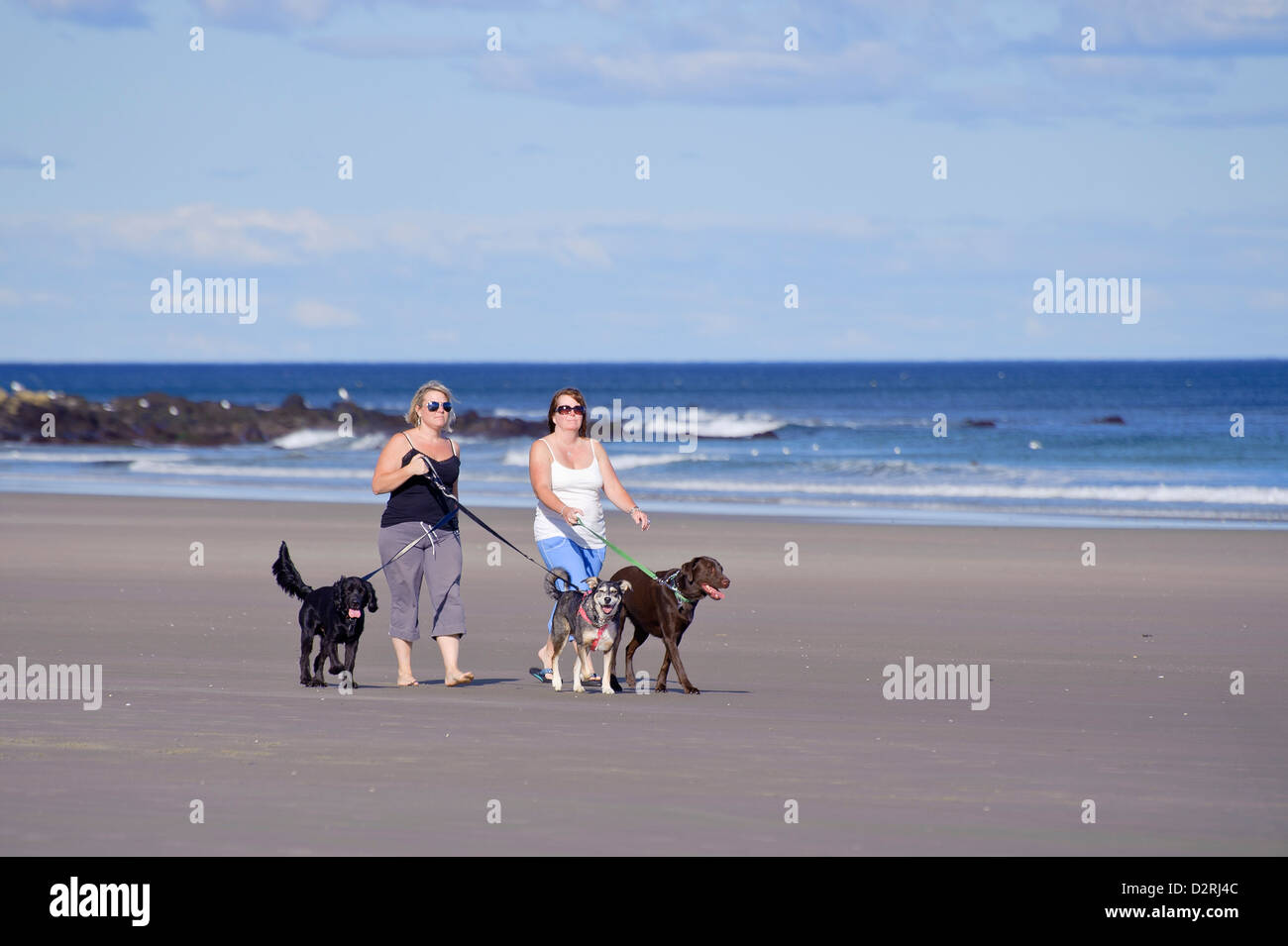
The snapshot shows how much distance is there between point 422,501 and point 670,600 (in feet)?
4.94

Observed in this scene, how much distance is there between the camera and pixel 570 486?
340 inches

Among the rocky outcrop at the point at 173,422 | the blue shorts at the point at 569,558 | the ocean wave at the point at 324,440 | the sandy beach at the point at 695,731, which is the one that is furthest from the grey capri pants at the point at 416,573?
the rocky outcrop at the point at 173,422

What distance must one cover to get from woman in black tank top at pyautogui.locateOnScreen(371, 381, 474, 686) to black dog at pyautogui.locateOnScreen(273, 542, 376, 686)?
9.9 inches

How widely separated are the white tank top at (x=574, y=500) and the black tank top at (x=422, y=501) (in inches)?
20.9

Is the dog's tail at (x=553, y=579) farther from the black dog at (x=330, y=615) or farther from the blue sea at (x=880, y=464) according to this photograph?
the blue sea at (x=880, y=464)

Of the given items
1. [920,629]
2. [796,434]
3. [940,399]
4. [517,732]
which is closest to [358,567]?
[920,629]

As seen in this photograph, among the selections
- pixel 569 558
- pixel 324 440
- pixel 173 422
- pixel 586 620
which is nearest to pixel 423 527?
pixel 569 558

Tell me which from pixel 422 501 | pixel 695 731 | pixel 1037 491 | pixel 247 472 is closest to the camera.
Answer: pixel 695 731

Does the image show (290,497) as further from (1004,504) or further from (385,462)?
(385,462)

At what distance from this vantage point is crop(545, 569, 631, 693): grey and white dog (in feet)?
27.3

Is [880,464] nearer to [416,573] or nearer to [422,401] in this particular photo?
[416,573]

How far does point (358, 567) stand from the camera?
15.5 meters

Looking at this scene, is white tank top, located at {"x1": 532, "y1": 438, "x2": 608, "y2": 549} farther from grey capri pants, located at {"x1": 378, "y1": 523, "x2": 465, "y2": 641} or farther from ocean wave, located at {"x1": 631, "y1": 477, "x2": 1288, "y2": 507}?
ocean wave, located at {"x1": 631, "y1": 477, "x2": 1288, "y2": 507}
